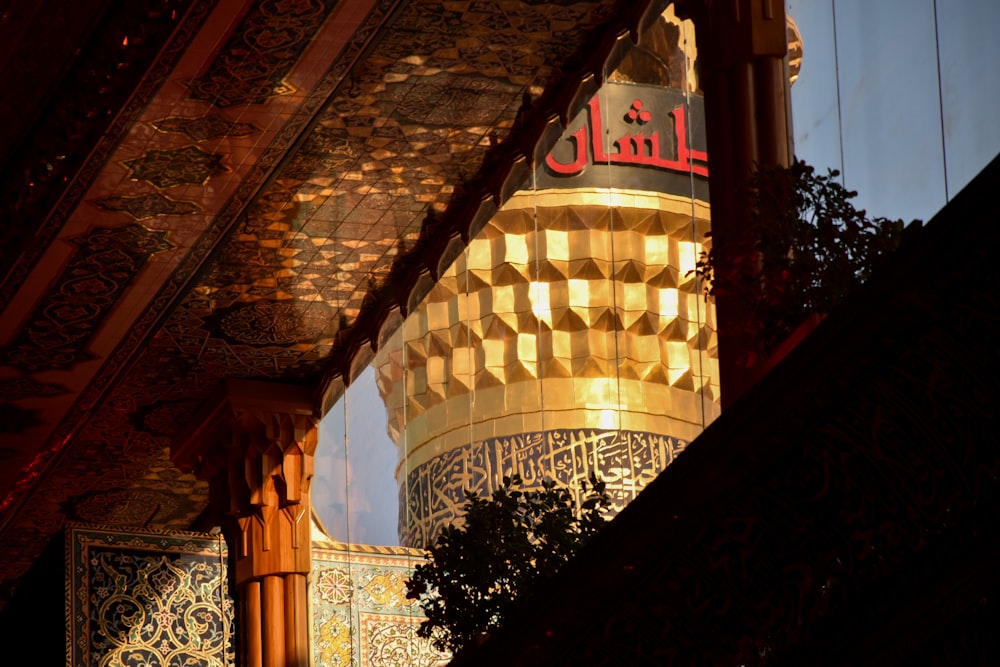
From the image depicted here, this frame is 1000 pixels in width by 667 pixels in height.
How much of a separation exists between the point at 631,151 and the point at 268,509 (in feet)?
11.7

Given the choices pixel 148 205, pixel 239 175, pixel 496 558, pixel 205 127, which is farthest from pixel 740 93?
pixel 148 205

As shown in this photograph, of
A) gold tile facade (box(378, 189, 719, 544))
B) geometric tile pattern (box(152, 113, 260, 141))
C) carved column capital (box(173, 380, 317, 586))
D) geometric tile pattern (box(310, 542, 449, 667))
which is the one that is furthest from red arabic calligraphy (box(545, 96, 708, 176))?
geometric tile pattern (box(152, 113, 260, 141))

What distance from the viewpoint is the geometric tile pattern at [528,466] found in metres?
10.6

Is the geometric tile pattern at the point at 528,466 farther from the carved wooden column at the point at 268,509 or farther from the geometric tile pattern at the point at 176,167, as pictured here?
the geometric tile pattern at the point at 176,167

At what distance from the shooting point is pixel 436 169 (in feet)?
24.7

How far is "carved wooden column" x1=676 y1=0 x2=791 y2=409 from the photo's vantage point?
513 cm

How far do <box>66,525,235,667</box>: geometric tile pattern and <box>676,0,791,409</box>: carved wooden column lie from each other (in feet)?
15.0

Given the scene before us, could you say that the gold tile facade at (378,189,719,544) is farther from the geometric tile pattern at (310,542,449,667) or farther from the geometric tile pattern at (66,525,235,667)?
the geometric tile pattern at (66,525,235,667)

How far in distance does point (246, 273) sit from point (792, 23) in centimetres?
325

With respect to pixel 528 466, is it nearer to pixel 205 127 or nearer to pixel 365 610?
pixel 365 610

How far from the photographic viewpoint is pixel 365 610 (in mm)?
9414

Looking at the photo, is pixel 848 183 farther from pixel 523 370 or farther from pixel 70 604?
pixel 523 370

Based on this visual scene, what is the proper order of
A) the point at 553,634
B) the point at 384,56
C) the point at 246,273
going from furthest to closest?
the point at 246,273 → the point at 384,56 → the point at 553,634

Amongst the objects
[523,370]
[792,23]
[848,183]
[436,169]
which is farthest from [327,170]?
[523,370]
